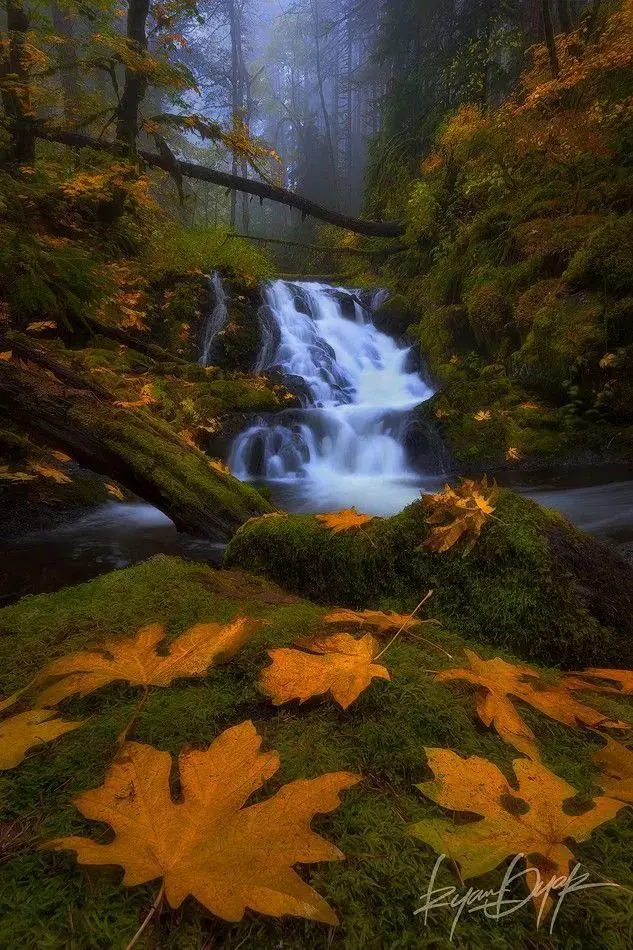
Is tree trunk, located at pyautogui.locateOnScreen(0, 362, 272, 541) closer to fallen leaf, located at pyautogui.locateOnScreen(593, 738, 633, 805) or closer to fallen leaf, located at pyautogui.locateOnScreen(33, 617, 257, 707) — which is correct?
fallen leaf, located at pyautogui.locateOnScreen(33, 617, 257, 707)

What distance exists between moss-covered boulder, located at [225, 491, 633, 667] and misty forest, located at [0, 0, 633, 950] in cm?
1

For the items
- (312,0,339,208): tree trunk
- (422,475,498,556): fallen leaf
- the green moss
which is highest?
(312,0,339,208): tree trunk

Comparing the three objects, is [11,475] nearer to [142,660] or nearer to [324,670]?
[142,660]

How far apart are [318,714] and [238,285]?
12.2 metres

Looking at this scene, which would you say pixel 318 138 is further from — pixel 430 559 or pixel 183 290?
pixel 430 559

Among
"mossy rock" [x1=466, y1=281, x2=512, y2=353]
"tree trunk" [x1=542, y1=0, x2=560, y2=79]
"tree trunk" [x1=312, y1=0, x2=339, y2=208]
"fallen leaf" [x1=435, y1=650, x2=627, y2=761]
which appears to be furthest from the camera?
"tree trunk" [x1=312, y1=0, x2=339, y2=208]

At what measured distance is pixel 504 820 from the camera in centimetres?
66

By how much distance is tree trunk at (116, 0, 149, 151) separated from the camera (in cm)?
731

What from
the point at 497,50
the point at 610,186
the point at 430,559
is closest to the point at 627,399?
the point at 610,186

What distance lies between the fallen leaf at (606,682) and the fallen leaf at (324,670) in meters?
0.61

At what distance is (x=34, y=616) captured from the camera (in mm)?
1482

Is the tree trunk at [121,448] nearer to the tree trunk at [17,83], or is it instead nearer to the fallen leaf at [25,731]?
the fallen leaf at [25,731]

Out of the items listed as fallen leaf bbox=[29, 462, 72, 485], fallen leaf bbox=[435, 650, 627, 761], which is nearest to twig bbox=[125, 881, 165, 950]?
fallen leaf bbox=[435, 650, 627, 761]
